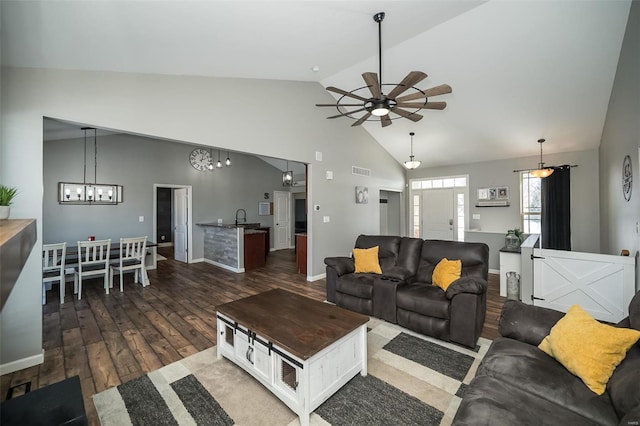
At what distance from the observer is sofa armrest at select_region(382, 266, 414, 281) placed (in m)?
3.28

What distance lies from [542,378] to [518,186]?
19.5 feet

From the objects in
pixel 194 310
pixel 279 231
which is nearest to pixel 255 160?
pixel 279 231

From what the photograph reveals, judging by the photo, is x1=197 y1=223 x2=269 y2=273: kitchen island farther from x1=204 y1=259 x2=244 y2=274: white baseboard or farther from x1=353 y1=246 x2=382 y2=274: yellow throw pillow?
x1=353 y1=246 x2=382 y2=274: yellow throw pillow

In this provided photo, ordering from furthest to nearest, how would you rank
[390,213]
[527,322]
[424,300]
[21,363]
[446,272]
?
[390,213], [446,272], [424,300], [21,363], [527,322]

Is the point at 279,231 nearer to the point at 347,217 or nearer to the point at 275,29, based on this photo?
the point at 347,217

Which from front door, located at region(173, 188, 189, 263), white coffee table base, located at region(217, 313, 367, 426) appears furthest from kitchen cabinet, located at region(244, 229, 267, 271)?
white coffee table base, located at region(217, 313, 367, 426)

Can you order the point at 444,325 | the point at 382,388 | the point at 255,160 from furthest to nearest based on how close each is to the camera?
the point at 255,160 < the point at 444,325 < the point at 382,388

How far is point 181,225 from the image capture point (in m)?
7.04

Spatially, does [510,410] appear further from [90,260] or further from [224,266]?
[224,266]

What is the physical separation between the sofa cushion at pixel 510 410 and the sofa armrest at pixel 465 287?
122 centimetres

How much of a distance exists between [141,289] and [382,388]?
4.30 meters

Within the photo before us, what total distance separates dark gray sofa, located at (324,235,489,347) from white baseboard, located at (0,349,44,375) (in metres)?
2.98

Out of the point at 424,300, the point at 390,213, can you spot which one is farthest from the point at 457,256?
the point at 390,213

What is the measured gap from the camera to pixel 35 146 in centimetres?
244
